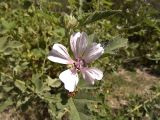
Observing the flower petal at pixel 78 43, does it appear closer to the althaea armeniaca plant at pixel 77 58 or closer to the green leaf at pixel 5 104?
the althaea armeniaca plant at pixel 77 58

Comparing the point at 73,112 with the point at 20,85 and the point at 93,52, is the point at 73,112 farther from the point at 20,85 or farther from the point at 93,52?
the point at 20,85

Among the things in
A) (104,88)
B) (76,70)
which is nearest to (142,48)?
(104,88)

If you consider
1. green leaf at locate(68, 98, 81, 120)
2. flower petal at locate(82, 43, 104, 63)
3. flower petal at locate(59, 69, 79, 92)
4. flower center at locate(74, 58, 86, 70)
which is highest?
flower petal at locate(82, 43, 104, 63)

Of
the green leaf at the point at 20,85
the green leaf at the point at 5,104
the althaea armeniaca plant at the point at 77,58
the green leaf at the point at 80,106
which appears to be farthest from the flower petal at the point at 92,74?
the green leaf at the point at 5,104

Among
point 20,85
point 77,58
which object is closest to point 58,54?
point 77,58

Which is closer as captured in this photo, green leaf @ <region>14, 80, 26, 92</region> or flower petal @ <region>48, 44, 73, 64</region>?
flower petal @ <region>48, 44, 73, 64</region>

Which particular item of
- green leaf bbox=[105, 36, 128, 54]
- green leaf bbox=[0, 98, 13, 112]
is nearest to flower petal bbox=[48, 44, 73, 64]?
green leaf bbox=[105, 36, 128, 54]

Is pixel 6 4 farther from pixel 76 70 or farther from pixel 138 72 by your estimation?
pixel 76 70

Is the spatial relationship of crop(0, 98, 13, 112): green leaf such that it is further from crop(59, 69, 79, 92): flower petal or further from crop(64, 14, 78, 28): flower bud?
crop(64, 14, 78, 28): flower bud
